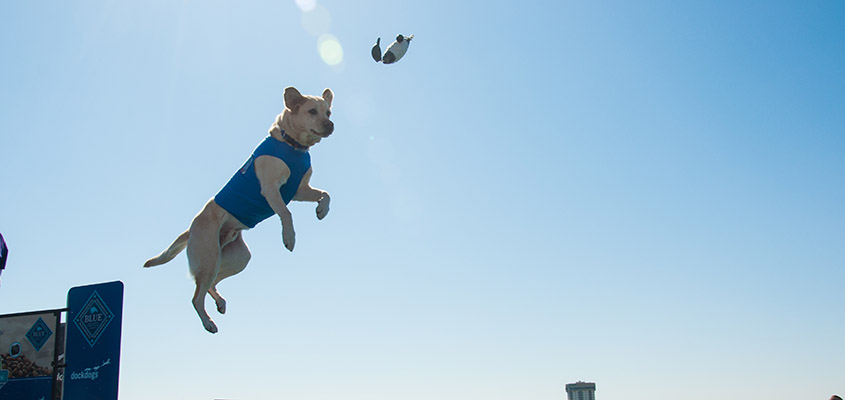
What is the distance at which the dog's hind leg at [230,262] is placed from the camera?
8.11 metres

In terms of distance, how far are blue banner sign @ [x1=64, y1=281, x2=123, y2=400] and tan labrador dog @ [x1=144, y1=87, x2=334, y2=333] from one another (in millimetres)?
1231

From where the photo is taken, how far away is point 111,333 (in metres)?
6.38

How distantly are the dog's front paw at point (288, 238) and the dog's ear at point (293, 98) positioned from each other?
1.43 m

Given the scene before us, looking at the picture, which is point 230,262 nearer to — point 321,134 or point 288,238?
point 288,238

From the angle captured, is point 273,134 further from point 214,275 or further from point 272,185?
point 214,275

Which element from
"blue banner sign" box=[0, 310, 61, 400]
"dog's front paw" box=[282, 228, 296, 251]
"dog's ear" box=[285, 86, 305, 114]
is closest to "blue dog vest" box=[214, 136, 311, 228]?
"dog's ear" box=[285, 86, 305, 114]

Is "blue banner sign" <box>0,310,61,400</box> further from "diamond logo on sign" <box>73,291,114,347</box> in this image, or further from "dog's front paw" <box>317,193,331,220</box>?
"dog's front paw" <box>317,193,331,220</box>

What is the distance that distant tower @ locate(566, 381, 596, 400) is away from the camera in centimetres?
12606

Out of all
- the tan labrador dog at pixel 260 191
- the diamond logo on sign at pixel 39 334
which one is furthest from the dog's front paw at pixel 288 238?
the diamond logo on sign at pixel 39 334

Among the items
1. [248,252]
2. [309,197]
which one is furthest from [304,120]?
[248,252]

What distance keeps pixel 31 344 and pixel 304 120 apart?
11.7ft

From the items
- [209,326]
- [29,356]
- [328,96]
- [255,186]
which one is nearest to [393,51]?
[328,96]

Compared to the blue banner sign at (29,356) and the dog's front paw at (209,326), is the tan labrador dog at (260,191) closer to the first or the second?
the dog's front paw at (209,326)

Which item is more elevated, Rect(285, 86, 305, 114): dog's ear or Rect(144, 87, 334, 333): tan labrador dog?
Rect(285, 86, 305, 114): dog's ear
